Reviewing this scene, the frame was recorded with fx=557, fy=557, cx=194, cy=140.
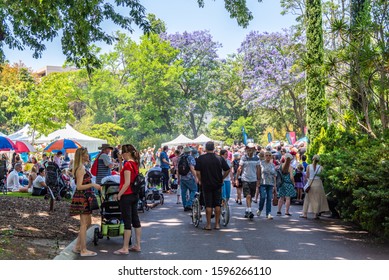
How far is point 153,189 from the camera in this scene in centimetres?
1788

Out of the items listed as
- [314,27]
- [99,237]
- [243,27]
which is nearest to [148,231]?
[99,237]

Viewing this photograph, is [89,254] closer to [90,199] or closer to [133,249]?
[133,249]

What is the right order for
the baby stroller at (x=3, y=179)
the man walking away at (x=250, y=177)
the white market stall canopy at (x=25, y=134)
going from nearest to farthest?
the man walking away at (x=250, y=177)
the baby stroller at (x=3, y=179)
the white market stall canopy at (x=25, y=134)

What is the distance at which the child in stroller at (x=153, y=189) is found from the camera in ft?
58.4

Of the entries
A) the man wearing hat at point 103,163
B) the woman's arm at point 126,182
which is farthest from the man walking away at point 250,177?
the woman's arm at point 126,182

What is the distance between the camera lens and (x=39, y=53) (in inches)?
614

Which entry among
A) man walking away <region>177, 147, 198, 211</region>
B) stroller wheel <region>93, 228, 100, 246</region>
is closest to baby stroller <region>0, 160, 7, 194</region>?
man walking away <region>177, 147, 198, 211</region>

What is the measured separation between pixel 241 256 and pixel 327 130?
11.2 meters

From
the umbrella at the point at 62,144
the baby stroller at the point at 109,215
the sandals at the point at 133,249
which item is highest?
the umbrella at the point at 62,144

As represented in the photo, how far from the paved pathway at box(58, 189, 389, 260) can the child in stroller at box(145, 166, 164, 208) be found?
3.50 meters

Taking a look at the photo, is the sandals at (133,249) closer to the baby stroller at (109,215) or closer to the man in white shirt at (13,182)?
the baby stroller at (109,215)

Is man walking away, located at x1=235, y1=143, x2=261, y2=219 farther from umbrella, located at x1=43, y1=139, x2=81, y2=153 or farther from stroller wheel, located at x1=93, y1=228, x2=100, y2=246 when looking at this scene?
umbrella, located at x1=43, y1=139, x2=81, y2=153

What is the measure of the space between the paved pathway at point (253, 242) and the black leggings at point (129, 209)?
1.66ft

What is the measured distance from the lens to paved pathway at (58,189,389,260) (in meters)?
8.85
